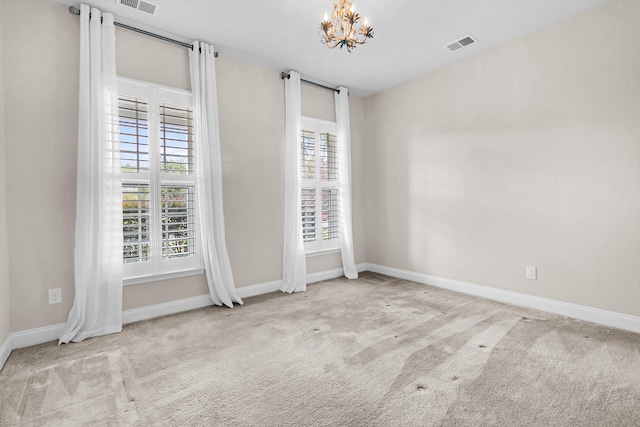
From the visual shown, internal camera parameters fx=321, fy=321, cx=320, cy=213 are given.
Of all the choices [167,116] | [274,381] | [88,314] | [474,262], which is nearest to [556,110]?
[474,262]

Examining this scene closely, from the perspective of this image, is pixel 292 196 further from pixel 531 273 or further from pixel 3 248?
pixel 531 273

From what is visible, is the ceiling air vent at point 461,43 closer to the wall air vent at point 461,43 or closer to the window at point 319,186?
the wall air vent at point 461,43

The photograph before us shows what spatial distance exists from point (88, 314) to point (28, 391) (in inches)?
33.5

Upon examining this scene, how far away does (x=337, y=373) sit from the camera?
7.02 feet

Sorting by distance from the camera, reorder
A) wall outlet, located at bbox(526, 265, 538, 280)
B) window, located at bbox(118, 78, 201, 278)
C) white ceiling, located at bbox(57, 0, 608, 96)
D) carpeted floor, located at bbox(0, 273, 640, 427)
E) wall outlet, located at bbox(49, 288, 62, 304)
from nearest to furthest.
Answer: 1. carpeted floor, located at bbox(0, 273, 640, 427)
2. wall outlet, located at bbox(49, 288, 62, 304)
3. white ceiling, located at bbox(57, 0, 608, 96)
4. window, located at bbox(118, 78, 201, 278)
5. wall outlet, located at bbox(526, 265, 538, 280)

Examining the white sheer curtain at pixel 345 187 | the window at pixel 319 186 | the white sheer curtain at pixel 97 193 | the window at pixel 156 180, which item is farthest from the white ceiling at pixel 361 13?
the window at pixel 319 186

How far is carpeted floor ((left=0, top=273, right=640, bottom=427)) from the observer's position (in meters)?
1.72

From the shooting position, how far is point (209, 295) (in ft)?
11.6

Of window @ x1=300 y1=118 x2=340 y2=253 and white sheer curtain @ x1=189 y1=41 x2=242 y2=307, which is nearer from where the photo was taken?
white sheer curtain @ x1=189 y1=41 x2=242 y2=307

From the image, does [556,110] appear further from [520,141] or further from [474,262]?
[474,262]

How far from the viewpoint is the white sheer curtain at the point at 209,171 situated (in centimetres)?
336

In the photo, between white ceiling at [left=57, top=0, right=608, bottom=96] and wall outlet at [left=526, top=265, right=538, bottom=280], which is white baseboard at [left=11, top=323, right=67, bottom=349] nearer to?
white ceiling at [left=57, top=0, right=608, bottom=96]

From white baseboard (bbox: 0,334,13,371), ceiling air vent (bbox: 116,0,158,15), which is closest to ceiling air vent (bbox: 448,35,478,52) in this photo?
ceiling air vent (bbox: 116,0,158,15)

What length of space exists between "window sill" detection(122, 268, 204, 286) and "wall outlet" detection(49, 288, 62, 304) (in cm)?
46
